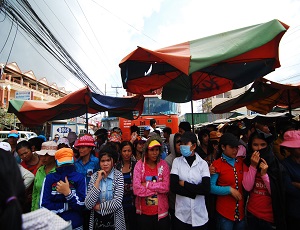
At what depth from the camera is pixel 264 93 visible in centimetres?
471

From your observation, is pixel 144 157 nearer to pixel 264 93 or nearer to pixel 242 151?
pixel 242 151

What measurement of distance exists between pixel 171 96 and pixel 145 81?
3.95 ft

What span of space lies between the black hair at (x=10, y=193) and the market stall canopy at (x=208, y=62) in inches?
73.0

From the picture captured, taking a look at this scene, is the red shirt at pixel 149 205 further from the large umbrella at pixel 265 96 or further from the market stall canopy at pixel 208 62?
the large umbrella at pixel 265 96

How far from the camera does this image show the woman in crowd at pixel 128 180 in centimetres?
274

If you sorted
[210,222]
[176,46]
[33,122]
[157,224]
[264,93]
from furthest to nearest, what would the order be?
[33,122] → [264,93] → [176,46] → [210,222] → [157,224]

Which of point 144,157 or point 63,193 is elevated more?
point 144,157

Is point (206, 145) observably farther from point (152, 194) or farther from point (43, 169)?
point (43, 169)

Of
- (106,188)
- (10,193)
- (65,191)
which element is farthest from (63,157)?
(10,193)

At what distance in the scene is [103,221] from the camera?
2.22 meters

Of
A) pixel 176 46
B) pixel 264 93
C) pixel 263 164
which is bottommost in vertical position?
pixel 263 164

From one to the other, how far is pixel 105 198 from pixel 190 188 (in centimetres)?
107

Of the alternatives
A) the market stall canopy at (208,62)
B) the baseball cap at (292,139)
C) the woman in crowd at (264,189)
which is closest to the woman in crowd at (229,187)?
the woman in crowd at (264,189)

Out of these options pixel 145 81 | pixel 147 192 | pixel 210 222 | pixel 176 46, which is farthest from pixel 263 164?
pixel 145 81
